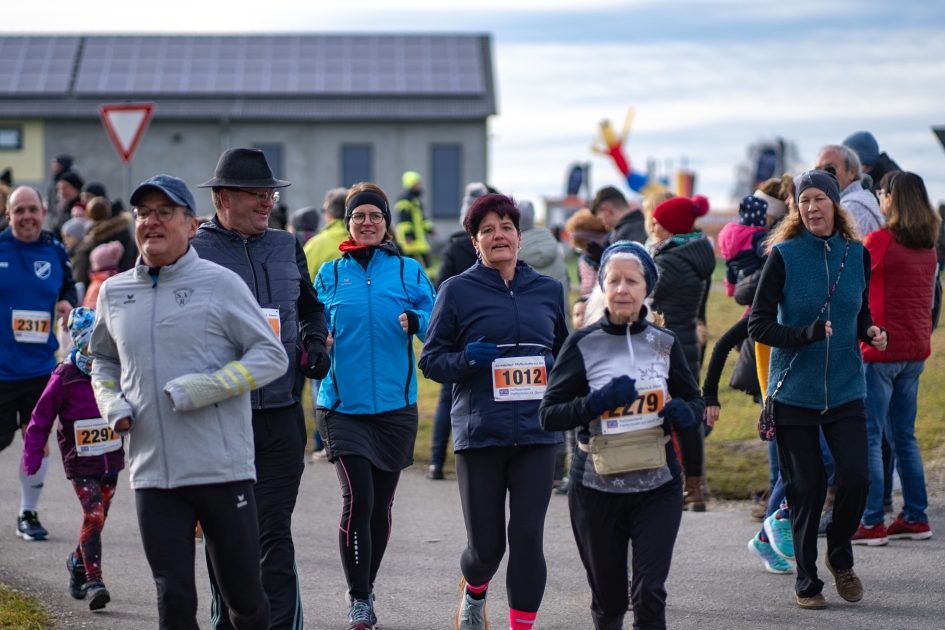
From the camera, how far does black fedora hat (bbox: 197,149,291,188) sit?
534 centimetres

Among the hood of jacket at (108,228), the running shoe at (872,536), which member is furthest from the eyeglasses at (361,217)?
the hood of jacket at (108,228)

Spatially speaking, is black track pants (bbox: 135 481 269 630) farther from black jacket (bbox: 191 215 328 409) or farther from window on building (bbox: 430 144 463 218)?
window on building (bbox: 430 144 463 218)

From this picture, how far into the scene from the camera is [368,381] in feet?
19.7

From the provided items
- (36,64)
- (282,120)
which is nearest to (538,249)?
(282,120)

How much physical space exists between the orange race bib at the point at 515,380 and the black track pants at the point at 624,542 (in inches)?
29.2

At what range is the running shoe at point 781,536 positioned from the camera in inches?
270

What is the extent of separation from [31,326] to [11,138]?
3795 cm

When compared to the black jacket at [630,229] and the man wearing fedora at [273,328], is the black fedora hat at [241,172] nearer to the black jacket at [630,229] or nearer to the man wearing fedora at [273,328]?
the man wearing fedora at [273,328]

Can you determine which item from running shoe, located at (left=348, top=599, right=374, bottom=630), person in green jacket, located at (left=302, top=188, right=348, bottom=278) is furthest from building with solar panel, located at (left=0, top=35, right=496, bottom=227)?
running shoe, located at (left=348, top=599, right=374, bottom=630)

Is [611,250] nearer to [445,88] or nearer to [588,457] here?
[588,457]

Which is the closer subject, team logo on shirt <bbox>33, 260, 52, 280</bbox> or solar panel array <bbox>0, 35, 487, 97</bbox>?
team logo on shirt <bbox>33, 260, 52, 280</bbox>

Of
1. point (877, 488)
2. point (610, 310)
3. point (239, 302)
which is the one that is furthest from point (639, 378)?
point (877, 488)

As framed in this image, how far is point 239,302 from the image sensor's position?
179 inches

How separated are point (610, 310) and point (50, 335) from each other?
4791 millimetres
